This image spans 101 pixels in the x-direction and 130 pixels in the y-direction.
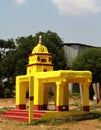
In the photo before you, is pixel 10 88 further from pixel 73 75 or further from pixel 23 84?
pixel 73 75

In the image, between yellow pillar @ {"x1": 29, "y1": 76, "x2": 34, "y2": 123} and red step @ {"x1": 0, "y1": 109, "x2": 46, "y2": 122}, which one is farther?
red step @ {"x1": 0, "y1": 109, "x2": 46, "y2": 122}

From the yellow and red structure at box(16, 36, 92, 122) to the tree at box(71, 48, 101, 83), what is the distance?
23636 millimetres

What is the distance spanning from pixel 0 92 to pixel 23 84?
94.4ft

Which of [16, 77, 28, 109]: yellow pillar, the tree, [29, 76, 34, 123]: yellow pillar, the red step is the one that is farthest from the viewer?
the tree

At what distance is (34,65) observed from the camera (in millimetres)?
22562

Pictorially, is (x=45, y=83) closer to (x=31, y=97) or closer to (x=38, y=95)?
(x=38, y=95)

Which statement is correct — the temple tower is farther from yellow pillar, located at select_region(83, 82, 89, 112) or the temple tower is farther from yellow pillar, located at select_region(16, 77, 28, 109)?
yellow pillar, located at select_region(83, 82, 89, 112)

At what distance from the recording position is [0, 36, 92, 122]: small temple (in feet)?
65.1

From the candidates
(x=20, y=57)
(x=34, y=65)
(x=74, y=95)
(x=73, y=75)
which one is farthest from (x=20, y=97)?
(x=20, y=57)

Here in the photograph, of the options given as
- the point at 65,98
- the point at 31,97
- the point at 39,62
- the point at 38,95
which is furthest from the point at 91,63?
the point at 31,97

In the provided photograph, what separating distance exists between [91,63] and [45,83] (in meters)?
25.5

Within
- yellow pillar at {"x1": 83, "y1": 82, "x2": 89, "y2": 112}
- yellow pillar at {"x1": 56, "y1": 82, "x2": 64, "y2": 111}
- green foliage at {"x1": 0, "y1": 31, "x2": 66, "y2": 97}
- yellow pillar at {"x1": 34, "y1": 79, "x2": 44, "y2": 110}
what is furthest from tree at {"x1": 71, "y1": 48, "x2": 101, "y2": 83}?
yellow pillar at {"x1": 56, "y1": 82, "x2": 64, "y2": 111}

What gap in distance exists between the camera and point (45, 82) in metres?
21.2

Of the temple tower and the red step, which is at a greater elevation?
the temple tower
